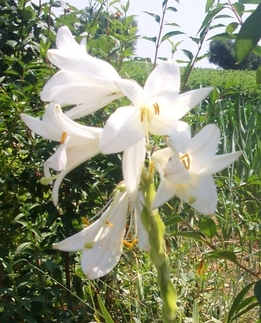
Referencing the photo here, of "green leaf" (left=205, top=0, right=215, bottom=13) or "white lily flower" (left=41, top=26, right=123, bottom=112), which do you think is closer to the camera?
"white lily flower" (left=41, top=26, right=123, bottom=112)

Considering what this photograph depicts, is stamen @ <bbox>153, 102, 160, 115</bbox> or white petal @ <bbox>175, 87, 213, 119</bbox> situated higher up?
white petal @ <bbox>175, 87, 213, 119</bbox>

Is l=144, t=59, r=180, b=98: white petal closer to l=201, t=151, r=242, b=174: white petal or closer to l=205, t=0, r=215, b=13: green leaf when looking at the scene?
l=201, t=151, r=242, b=174: white petal

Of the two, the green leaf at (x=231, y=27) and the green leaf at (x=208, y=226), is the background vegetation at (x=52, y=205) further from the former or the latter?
the green leaf at (x=208, y=226)

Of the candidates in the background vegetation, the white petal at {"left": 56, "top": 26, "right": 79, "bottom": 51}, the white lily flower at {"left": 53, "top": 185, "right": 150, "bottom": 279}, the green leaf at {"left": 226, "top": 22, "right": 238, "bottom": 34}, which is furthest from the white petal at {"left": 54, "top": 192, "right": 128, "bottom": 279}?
the background vegetation

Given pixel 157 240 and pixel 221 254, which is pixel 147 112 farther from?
pixel 221 254

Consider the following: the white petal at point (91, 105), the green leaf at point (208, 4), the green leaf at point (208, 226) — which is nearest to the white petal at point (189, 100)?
the white petal at point (91, 105)

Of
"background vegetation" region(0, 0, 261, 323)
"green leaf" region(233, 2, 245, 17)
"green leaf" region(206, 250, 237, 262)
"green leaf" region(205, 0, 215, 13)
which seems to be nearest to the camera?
"green leaf" region(206, 250, 237, 262)

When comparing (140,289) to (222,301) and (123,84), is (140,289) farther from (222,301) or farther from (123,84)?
(123,84)
